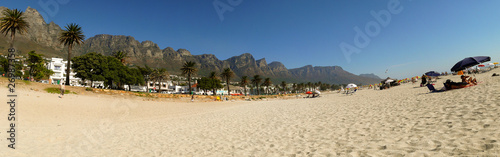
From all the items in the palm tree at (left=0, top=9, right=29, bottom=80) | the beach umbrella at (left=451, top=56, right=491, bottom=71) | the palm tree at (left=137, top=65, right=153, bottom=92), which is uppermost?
the palm tree at (left=0, top=9, right=29, bottom=80)

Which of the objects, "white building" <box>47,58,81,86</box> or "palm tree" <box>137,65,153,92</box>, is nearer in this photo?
"palm tree" <box>137,65,153,92</box>

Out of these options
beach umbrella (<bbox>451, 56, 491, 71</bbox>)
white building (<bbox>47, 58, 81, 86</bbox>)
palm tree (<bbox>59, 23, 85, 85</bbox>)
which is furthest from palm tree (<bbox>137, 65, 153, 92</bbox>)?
beach umbrella (<bbox>451, 56, 491, 71</bbox>)

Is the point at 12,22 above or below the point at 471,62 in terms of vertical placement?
above

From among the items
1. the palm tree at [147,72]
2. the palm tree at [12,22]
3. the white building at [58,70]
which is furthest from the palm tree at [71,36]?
the white building at [58,70]

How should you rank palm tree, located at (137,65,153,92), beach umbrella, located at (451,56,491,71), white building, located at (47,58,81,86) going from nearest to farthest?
1. beach umbrella, located at (451,56,491,71)
2. palm tree, located at (137,65,153,92)
3. white building, located at (47,58,81,86)

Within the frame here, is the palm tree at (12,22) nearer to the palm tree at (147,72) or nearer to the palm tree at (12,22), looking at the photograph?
the palm tree at (12,22)

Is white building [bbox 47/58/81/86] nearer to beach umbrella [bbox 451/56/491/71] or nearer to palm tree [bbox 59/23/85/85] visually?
palm tree [bbox 59/23/85/85]

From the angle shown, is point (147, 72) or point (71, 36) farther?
point (147, 72)

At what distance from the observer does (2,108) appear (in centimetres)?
1011

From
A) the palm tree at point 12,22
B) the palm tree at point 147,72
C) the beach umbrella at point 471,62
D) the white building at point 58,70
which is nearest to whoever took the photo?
the beach umbrella at point 471,62

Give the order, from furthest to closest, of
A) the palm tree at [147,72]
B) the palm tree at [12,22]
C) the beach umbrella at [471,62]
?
the palm tree at [147,72]
the palm tree at [12,22]
the beach umbrella at [471,62]

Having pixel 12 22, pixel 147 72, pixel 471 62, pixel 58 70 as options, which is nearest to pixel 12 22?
pixel 12 22

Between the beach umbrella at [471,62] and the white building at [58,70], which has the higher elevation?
the white building at [58,70]

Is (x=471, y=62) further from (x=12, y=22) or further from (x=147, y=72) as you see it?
(x=147, y=72)
